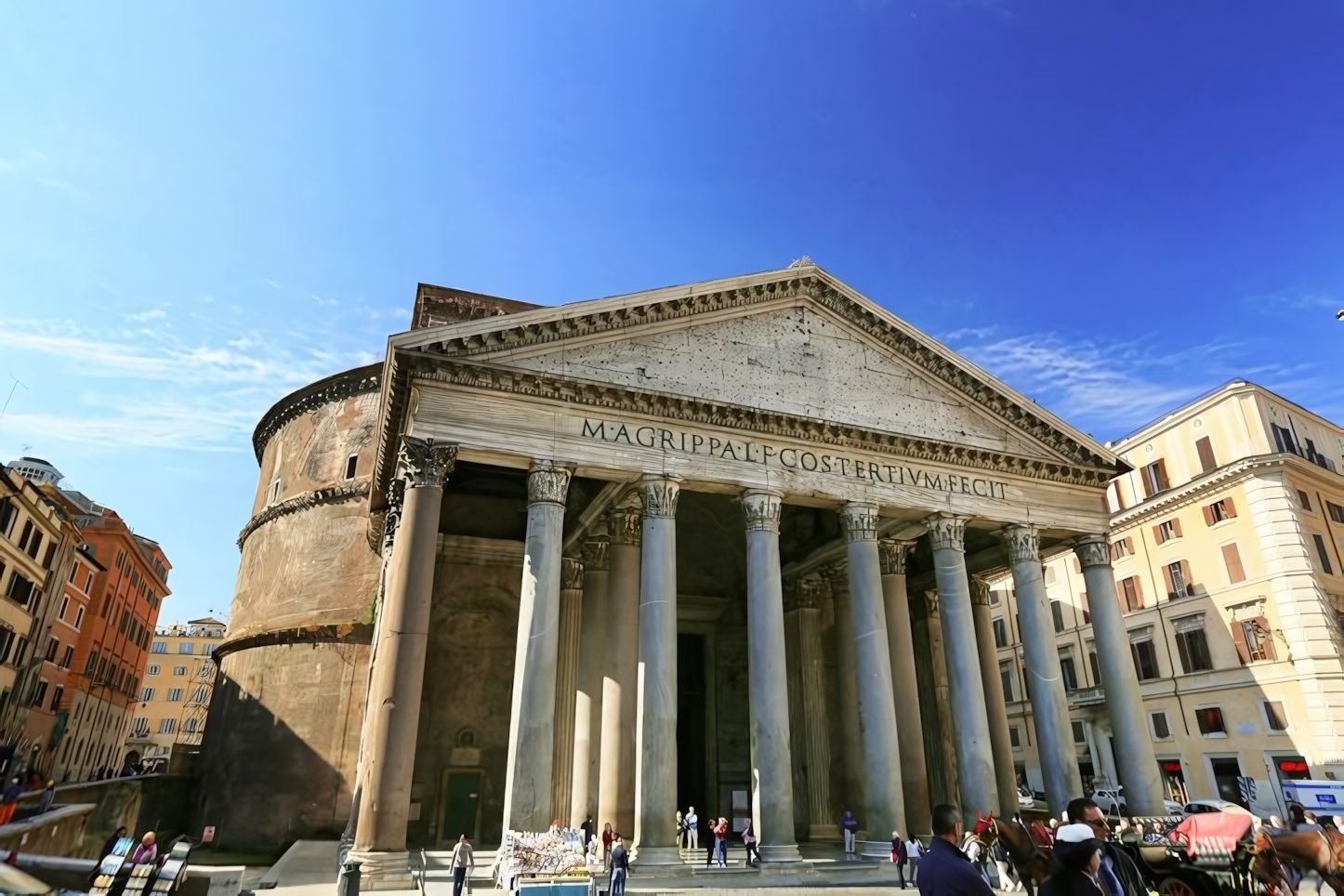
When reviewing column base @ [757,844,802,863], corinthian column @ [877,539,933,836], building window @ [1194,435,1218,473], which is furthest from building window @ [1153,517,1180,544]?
column base @ [757,844,802,863]

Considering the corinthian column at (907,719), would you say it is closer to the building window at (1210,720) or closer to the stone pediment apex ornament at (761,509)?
the stone pediment apex ornament at (761,509)

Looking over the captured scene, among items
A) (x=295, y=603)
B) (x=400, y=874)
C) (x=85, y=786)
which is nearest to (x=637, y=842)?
(x=400, y=874)

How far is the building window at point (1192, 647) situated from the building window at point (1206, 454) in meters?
4.78

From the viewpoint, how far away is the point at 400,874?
450 inches

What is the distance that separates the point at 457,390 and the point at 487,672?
838 centimetres

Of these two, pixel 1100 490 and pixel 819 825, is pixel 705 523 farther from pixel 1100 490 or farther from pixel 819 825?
pixel 1100 490

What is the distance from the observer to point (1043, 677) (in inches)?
667

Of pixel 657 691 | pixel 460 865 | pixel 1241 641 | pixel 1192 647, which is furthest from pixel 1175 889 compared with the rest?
pixel 1192 647

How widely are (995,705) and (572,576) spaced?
11.3 meters

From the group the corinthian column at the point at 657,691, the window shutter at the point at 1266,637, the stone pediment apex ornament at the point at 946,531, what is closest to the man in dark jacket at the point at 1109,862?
the corinthian column at the point at 657,691

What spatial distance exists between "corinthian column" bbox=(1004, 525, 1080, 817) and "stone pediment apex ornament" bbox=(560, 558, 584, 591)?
32.1ft

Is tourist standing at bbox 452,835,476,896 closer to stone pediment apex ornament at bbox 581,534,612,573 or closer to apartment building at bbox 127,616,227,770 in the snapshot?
stone pediment apex ornament at bbox 581,534,612,573

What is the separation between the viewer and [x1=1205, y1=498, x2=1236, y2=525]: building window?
2500 cm

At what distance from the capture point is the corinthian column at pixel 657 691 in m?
13.0
